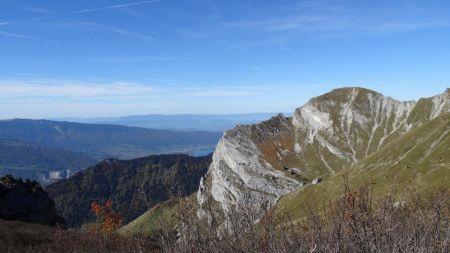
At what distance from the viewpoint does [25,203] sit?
12700 cm

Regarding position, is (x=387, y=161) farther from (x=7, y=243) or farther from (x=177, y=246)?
(x=177, y=246)

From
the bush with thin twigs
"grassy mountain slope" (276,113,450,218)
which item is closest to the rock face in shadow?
"grassy mountain slope" (276,113,450,218)

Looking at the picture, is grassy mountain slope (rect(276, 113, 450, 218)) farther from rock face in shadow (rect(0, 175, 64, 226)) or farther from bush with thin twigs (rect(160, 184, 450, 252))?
bush with thin twigs (rect(160, 184, 450, 252))

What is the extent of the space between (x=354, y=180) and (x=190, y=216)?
138932mm

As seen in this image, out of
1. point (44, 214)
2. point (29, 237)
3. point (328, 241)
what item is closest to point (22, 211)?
point (44, 214)

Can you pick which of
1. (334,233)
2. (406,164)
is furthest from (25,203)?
(334,233)

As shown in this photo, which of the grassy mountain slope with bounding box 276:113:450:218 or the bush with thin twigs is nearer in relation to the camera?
the bush with thin twigs

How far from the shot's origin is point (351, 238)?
45.5 feet

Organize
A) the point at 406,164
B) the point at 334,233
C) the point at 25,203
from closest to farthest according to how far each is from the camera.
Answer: the point at 334,233 < the point at 25,203 < the point at 406,164

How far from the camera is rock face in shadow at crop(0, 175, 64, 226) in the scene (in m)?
122

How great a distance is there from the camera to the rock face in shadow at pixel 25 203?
12206cm

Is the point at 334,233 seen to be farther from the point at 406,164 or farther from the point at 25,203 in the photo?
the point at 406,164

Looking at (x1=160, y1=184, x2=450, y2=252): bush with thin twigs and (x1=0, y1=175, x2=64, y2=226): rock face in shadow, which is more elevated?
(x1=160, y1=184, x2=450, y2=252): bush with thin twigs

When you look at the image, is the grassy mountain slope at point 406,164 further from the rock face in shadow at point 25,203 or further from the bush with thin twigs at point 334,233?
the bush with thin twigs at point 334,233
